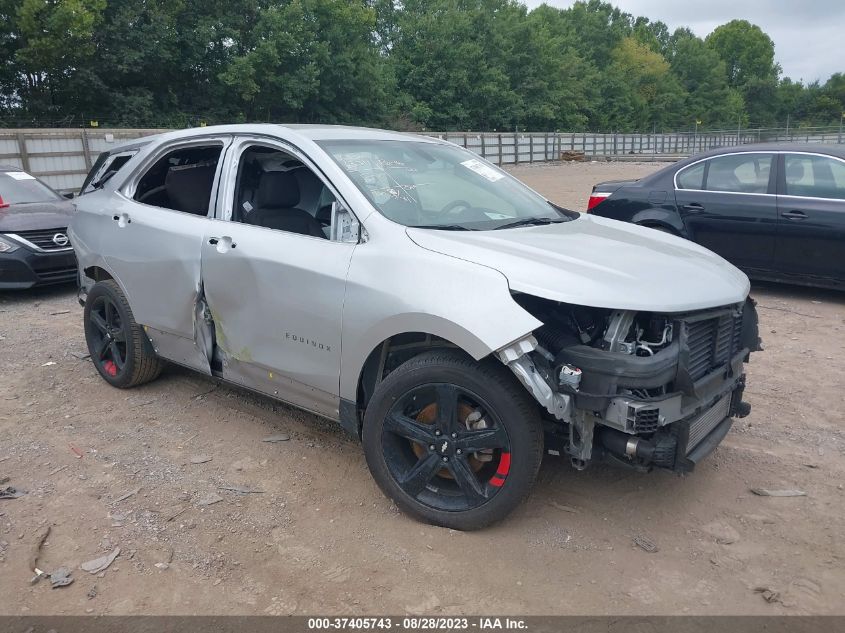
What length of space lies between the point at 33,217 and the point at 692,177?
757cm

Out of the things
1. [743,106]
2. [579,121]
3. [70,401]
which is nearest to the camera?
[70,401]

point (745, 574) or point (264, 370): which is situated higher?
point (264, 370)

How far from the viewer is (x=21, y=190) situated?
901cm

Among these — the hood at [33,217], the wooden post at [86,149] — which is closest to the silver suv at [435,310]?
the hood at [33,217]

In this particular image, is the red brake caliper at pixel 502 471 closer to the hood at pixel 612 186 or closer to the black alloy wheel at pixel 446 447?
the black alloy wheel at pixel 446 447

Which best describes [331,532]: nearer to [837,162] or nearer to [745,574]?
[745,574]

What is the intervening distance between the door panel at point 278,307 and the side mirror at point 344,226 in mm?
78

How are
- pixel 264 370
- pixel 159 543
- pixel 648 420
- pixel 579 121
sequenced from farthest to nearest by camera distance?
pixel 579 121, pixel 264 370, pixel 159 543, pixel 648 420

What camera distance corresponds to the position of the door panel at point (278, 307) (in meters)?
3.46

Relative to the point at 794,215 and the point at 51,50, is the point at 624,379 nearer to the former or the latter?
the point at 794,215

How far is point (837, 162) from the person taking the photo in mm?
6863

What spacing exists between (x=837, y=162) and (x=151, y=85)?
35106mm

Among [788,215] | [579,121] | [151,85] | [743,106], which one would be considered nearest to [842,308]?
[788,215]

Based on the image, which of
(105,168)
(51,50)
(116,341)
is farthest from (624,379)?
(51,50)
